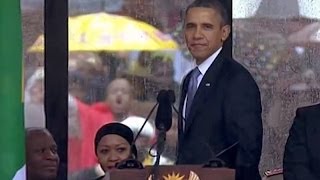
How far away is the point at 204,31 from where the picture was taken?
14.8ft

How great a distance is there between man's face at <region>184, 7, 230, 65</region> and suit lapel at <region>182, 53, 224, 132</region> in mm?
53

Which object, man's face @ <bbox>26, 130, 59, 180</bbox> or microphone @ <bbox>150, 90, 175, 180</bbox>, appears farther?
man's face @ <bbox>26, 130, 59, 180</bbox>

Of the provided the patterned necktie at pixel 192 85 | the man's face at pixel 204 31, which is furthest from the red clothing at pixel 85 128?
the man's face at pixel 204 31

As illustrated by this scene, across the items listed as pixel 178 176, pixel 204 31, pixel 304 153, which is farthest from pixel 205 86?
pixel 178 176

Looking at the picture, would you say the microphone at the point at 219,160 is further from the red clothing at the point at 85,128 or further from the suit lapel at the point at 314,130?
the red clothing at the point at 85,128

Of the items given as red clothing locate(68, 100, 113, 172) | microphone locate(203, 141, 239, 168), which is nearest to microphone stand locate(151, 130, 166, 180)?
microphone locate(203, 141, 239, 168)

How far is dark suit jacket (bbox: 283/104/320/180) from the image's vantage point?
3736 millimetres

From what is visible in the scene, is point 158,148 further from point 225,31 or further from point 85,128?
point 85,128

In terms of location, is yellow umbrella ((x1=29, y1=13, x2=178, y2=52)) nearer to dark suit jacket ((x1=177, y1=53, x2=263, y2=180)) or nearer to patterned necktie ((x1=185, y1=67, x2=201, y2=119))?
patterned necktie ((x1=185, y1=67, x2=201, y2=119))

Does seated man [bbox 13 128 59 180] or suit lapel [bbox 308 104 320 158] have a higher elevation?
suit lapel [bbox 308 104 320 158]

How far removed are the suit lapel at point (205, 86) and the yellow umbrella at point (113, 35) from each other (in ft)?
1.95

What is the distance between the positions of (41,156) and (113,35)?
812 mm

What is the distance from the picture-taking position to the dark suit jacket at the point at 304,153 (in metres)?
3.74

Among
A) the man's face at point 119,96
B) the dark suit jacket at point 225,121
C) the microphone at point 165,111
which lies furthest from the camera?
the man's face at point 119,96
